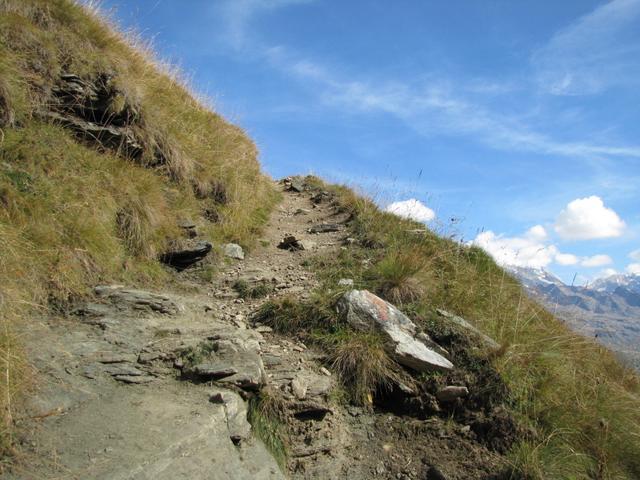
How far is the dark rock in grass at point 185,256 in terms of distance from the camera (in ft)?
22.4

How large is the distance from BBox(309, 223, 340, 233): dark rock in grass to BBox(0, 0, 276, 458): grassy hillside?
1.14 metres

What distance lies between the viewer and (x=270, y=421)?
4227 millimetres

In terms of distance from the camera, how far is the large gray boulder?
17.1 feet

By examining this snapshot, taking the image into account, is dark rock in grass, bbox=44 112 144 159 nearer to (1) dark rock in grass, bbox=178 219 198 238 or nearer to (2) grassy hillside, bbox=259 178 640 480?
(1) dark rock in grass, bbox=178 219 198 238

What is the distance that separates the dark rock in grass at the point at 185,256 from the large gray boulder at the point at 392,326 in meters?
2.53

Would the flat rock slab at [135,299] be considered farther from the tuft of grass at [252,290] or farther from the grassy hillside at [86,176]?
the tuft of grass at [252,290]

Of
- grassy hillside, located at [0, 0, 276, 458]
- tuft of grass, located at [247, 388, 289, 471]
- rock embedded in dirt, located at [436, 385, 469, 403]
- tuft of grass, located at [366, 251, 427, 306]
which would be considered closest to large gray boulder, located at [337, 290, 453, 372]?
rock embedded in dirt, located at [436, 385, 469, 403]

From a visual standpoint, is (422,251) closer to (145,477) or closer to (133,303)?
(133,303)

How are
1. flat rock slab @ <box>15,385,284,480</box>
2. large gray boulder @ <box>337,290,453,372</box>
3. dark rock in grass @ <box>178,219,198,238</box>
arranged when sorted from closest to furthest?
flat rock slab @ <box>15,385,284,480</box>, large gray boulder @ <box>337,290,453,372</box>, dark rock in grass @ <box>178,219,198,238</box>

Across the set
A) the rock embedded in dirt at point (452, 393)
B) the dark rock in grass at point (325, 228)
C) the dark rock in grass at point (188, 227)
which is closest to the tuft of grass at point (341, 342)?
the rock embedded in dirt at point (452, 393)

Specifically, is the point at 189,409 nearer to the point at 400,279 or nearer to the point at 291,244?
the point at 400,279

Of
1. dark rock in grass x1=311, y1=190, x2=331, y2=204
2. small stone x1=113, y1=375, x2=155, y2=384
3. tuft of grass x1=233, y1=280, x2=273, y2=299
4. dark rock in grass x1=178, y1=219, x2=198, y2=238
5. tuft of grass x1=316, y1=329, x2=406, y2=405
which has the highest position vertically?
Answer: dark rock in grass x1=311, y1=190, x2=331, y2=204

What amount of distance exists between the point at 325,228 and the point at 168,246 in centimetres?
396

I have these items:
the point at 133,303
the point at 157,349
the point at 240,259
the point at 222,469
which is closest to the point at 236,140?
the point at 240,259
